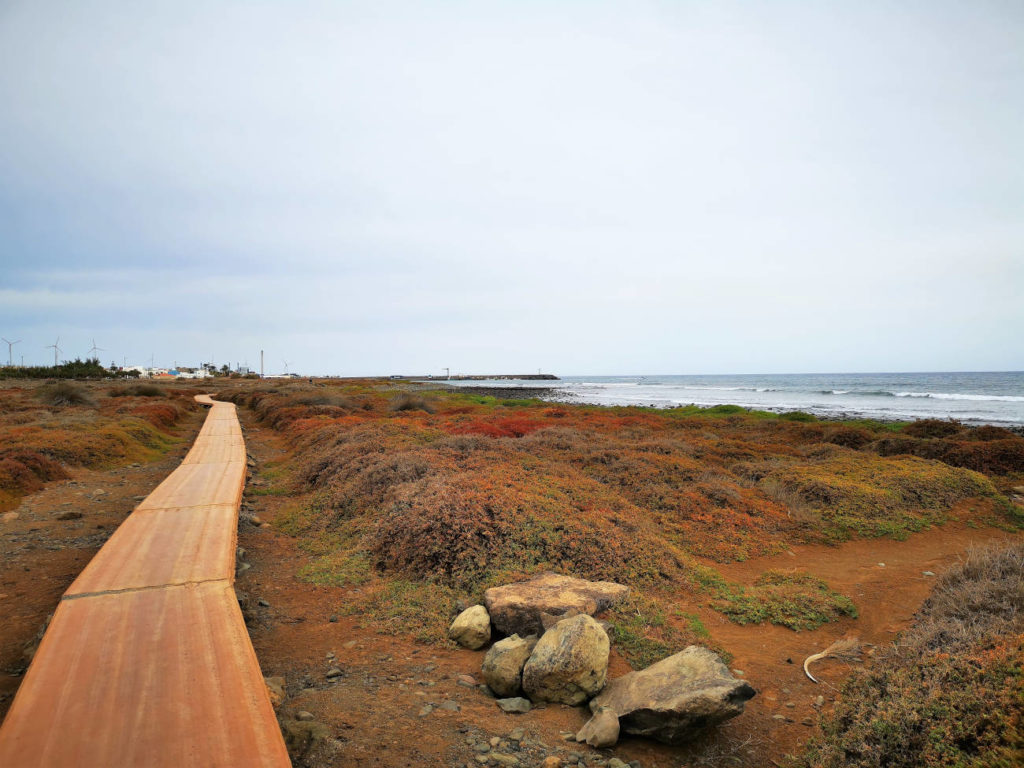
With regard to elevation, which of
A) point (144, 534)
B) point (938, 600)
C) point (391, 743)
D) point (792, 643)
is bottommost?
point (792, 643)

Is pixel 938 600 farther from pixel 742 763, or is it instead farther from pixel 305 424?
pixel 305 424

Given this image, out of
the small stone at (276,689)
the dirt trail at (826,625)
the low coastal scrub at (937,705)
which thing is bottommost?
the dirt trail at (826,625)

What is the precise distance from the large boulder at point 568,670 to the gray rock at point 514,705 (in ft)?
0.39

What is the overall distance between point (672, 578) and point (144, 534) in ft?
22.0

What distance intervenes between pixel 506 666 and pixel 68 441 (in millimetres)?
15501

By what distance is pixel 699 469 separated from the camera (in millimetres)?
12703

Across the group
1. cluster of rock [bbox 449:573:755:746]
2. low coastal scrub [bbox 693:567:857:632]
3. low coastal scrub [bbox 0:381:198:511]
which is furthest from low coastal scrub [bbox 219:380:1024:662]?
low coastal scrub [bbox 0:381:198:511]

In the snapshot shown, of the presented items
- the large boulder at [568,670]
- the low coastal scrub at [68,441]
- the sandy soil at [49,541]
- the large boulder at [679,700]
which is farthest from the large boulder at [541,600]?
the low coastal scrub at [68,441]

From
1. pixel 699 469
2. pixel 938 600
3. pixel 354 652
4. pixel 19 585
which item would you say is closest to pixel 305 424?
pixel 19 585

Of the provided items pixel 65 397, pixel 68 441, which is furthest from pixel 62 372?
pixel 68 441

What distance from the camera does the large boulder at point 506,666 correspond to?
175 inches

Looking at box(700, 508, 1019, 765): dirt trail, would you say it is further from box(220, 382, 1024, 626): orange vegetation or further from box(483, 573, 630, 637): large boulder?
box(483, 573, 630, 637): large boulder

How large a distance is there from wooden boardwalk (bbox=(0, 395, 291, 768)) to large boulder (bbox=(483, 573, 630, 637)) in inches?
106

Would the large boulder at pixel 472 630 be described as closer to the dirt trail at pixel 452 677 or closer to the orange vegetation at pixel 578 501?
the dirt trail at pixel 452 677
